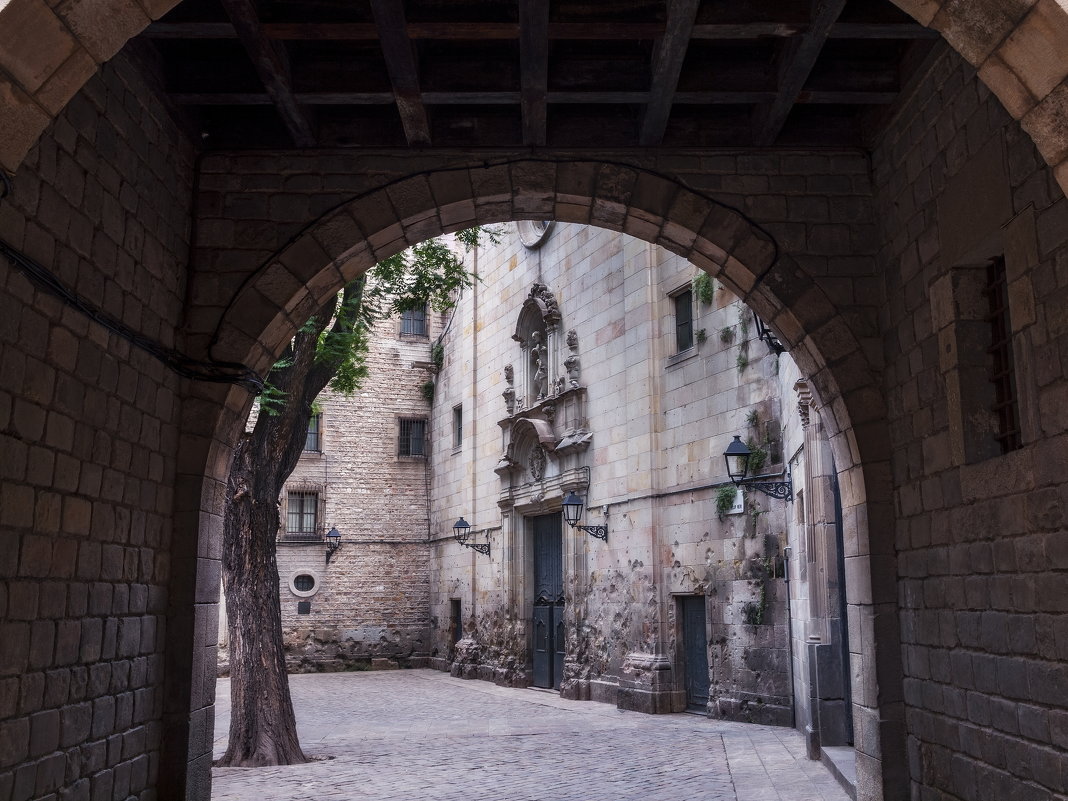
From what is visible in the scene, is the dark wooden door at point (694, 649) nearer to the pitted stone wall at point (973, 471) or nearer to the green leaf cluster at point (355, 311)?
the green leaf cluster at point (355, 311)

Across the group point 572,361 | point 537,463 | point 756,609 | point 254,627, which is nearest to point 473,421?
point 537,463

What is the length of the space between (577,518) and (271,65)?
9.94m

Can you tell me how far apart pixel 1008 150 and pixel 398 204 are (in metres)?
3.46

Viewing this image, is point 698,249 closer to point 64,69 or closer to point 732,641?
point 64,69

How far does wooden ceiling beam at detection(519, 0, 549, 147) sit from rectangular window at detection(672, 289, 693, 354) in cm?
717

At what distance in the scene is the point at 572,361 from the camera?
50.1ft

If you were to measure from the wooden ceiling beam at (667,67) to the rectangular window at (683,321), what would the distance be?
23.1 ft

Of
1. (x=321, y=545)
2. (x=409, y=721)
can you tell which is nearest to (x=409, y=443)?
(x=321, y=545)

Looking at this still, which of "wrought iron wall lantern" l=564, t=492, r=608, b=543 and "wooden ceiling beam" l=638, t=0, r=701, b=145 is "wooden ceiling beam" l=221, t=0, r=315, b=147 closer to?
"wooden ceiling beam" l=638, t=0, r=701, b=145

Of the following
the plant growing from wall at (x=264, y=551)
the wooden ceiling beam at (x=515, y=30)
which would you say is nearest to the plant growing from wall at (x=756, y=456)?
the plant growing from wall at (x=264, y=551)

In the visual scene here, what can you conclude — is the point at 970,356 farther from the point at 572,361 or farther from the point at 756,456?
the point at 572,361

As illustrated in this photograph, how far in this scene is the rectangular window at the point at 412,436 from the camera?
22.5 metres

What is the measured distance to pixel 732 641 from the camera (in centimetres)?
1165

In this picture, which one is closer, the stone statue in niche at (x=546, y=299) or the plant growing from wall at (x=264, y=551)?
the plant growing from wall at (x=264, y=551)
